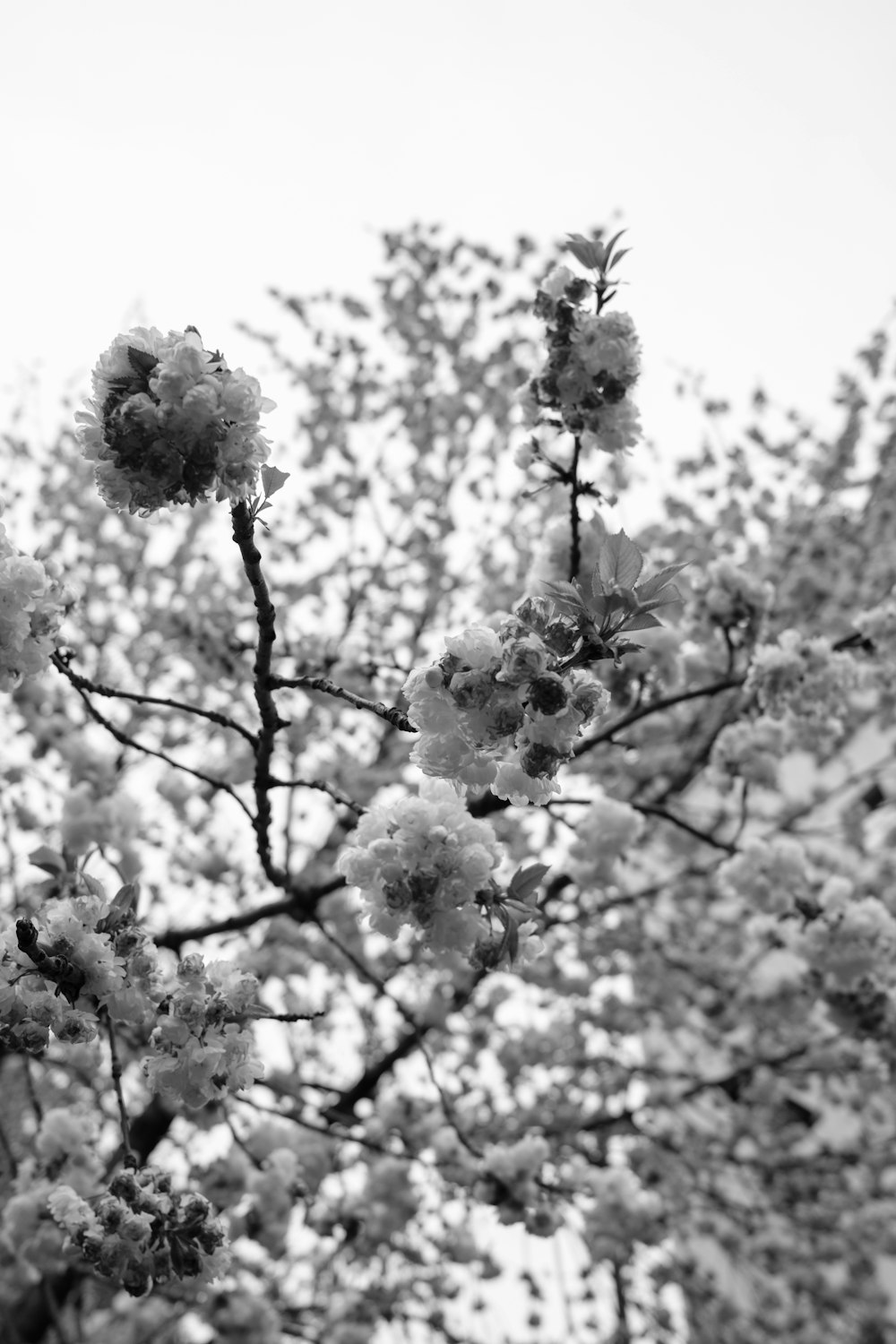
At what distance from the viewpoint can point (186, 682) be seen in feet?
20.4

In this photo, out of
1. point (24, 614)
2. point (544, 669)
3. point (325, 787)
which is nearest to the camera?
point (544, 669)

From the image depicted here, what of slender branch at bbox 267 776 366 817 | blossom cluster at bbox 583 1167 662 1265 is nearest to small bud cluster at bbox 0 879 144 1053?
slender branch at bbox 267 776 366 817

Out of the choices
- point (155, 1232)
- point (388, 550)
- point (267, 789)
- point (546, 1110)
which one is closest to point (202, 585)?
point (388, 550)

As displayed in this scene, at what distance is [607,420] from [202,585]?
5.30 meters

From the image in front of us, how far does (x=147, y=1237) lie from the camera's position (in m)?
1.71

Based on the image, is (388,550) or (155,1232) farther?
(388,550)

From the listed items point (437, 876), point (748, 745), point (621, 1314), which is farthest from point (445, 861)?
point (621, 1314)

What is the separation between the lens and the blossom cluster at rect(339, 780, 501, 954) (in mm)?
1680

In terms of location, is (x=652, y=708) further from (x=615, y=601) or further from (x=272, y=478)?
(x=272, y=478)

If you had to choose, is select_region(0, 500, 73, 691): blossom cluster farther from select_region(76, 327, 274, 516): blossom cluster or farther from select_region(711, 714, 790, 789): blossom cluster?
select_region(711, 714, 790, 789): blossom cluster

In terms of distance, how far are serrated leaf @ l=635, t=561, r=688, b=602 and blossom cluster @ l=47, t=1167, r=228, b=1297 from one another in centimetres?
152

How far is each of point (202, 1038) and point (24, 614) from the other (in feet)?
3.18

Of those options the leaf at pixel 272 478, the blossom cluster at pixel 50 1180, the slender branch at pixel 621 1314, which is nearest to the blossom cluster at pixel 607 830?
the leaf at pixel 272 478

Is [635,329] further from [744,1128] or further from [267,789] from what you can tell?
[744,1128]
